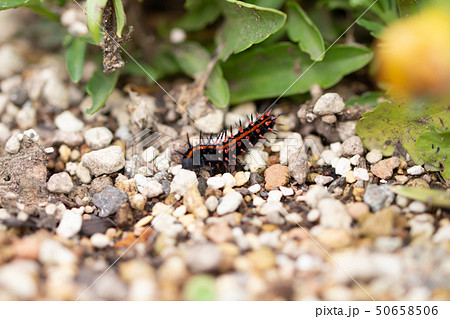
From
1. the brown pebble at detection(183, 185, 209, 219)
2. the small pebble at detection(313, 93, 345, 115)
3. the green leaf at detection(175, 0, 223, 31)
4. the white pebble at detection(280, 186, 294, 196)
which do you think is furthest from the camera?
the green leaf at detection(175, 0, 223, 31)

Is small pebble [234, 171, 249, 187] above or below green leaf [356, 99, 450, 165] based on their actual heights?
below

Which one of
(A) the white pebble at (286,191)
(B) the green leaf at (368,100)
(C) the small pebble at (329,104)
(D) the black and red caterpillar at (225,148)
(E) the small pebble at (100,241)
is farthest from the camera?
(B) the green leaf at (368,100)

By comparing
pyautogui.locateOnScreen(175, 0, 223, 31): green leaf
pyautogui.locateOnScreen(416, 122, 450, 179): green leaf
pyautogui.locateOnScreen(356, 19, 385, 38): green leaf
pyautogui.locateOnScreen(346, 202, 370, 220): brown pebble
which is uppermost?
pyautogui.locateOnScreen(356, 19, 385, 38): green leaf

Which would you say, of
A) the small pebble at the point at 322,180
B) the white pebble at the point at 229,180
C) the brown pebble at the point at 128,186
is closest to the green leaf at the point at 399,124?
the small pebble at the point at 322,180

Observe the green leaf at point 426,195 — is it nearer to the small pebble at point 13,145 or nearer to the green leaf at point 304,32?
the green leaf at point 304,32

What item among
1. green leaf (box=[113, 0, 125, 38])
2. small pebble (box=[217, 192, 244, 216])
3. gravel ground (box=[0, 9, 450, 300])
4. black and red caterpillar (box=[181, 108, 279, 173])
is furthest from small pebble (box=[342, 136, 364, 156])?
green leaf (box=[113, 0, 125, 38])

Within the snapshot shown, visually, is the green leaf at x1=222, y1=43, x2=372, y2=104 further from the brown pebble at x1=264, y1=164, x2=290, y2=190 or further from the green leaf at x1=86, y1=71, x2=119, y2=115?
the green leaf at x1=86, y1=71, x2=119, y2=115
